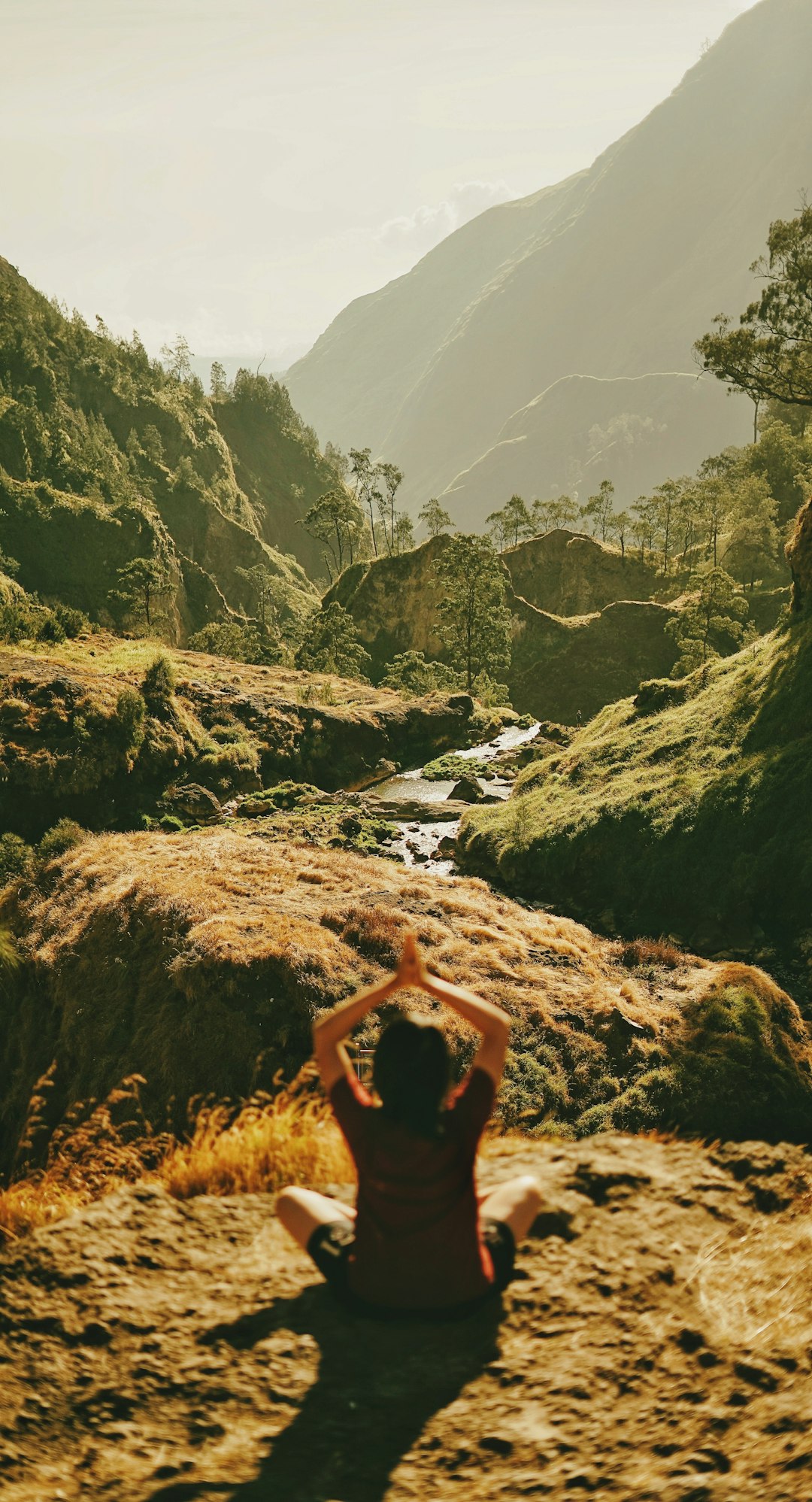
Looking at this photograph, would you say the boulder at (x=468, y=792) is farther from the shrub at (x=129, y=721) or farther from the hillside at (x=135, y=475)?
the hillside at (x=135, y=475)

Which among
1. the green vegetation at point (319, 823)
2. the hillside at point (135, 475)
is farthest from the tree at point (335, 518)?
the green vegetation at point (319, 823)

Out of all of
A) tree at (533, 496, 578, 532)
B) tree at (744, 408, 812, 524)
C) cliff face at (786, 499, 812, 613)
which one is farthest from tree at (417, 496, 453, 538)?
cliff face at (786, 499, 812, 613)

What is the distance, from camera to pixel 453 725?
181ft

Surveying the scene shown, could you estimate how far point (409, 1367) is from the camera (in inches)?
A: 144

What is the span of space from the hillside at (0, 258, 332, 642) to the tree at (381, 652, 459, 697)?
26.5 m

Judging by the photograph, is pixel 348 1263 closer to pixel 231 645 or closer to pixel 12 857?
pixel 12 857

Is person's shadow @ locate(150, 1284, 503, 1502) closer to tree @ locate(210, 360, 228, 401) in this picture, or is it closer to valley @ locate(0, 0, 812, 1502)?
valley @ locate(0, 0, 812, 1502)

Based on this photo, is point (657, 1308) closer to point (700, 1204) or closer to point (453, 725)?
point (700, 1204)

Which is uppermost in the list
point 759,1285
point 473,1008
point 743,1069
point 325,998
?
point 473,1008

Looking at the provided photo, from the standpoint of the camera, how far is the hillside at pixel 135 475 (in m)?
87.6

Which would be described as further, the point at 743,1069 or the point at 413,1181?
the point at 743,1069

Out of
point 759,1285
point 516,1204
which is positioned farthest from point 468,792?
point 516,1204

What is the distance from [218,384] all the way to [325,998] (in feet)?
582

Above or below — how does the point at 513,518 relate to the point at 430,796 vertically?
above
